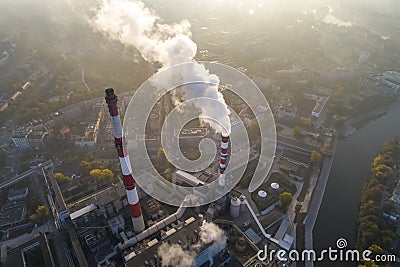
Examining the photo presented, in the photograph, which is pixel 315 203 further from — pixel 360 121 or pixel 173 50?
pixel 173 50

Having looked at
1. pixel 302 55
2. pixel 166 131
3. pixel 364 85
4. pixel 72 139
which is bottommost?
pixel 364 85

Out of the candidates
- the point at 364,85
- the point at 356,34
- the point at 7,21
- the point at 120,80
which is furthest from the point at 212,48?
the point at 7,21

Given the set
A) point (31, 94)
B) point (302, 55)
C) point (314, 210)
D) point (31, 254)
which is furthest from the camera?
point (302, 55)

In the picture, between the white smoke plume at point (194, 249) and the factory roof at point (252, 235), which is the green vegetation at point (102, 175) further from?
the factory roof at point (252, 235)

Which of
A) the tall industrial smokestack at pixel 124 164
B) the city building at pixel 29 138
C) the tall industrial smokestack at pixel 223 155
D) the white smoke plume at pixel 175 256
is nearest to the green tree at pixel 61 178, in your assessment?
the city building at pixel 29 138

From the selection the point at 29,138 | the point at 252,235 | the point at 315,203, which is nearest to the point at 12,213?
the point at 29,138

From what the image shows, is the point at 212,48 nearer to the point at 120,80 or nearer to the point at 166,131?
the point at 120,80
